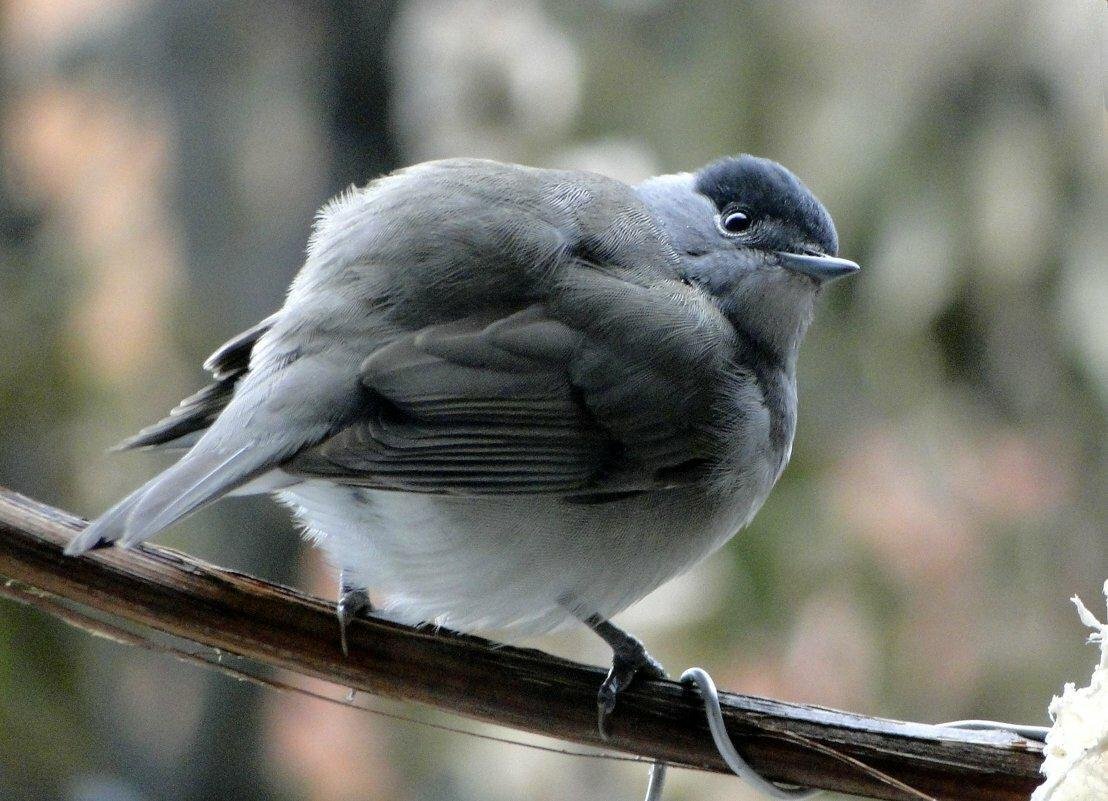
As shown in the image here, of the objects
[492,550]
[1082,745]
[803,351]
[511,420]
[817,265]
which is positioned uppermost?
[803,351]

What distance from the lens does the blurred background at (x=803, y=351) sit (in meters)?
3.91

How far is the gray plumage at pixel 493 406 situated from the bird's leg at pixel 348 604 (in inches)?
1.1

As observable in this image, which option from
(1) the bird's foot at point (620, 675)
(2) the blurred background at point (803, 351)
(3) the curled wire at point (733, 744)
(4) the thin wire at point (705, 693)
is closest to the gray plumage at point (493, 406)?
(1) the bird's foot at point (620, 675)

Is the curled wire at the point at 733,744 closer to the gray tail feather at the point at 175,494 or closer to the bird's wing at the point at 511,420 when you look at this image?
the bird's wing at the point at 511,420

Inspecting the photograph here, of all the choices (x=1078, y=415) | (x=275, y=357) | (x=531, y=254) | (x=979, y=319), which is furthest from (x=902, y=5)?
(x=275, y=357)

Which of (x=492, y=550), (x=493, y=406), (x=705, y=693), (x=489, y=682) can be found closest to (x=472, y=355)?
(x=493, y=406)

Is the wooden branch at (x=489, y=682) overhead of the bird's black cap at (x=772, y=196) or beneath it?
beneath

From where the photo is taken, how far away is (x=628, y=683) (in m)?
1.88

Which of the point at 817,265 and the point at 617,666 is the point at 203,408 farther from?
the point at 817,265

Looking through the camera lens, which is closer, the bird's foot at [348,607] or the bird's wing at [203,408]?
the bird's foot at [348,607]

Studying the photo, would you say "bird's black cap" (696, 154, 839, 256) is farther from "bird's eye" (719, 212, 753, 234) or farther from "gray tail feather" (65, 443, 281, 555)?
"gray tail feather" (65, 443, 281, 555)

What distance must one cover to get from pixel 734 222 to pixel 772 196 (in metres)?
0.10

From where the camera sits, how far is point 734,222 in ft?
8.23

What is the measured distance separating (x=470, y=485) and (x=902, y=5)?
305 centimetres
